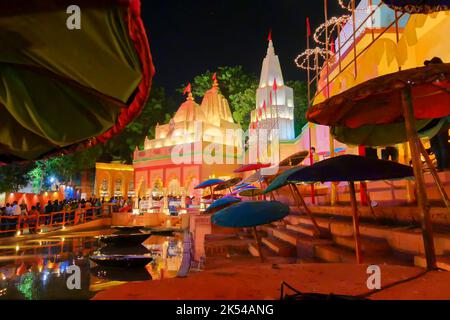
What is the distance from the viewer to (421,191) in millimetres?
2951

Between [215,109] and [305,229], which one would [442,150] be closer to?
[305,229]

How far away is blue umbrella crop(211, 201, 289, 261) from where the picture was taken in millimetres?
4184

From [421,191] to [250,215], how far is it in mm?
1986

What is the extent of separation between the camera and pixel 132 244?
428 inches

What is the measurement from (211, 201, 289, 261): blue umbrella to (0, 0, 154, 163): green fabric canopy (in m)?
1.87

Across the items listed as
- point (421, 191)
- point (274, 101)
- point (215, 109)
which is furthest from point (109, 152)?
point (421, 191)

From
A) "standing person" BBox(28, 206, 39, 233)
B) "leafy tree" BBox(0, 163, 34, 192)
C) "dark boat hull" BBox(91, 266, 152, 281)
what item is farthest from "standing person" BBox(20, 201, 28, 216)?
"dark boat hull" BBox(91, 266, 152, 281)

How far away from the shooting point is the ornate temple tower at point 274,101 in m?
26.3

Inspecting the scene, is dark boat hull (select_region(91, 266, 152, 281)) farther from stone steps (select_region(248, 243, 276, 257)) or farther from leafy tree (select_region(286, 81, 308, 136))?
leafy tree (select_region(286, 81, 308, 136))

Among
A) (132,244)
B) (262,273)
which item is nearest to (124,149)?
(132,244)

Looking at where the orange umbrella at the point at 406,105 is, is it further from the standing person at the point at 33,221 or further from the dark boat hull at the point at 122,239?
the standing person at the point at 33,221

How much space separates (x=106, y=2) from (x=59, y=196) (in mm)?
32227
